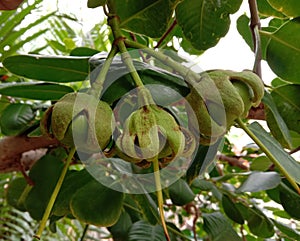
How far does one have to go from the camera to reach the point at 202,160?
0.58m

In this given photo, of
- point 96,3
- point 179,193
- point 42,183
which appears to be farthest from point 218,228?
point 96,3

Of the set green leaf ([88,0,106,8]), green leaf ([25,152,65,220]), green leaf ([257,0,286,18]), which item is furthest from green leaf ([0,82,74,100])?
green leaf ([257,0,286,18])

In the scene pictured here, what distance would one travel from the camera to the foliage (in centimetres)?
40

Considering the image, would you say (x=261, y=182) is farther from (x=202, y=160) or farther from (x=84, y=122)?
(x=84, y=122)

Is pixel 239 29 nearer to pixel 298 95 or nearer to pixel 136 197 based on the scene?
pixel 298 95

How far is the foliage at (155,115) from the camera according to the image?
1.32 ft

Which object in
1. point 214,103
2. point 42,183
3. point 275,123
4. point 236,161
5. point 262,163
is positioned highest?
point 214,103

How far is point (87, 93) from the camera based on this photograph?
1.37 feet

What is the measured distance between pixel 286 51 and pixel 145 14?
0.19 meters

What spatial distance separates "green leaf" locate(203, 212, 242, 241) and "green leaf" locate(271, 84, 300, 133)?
7.8 inches

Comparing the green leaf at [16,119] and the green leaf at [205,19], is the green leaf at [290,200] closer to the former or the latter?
the green leaf at [205,19]

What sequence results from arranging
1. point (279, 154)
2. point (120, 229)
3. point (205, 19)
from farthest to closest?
point (120, 229), point (205, 19), point (279, 154)

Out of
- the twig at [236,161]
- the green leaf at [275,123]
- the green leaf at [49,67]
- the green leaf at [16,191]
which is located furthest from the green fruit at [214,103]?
the twig at [236,161]

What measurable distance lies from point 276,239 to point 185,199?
0.98ft
